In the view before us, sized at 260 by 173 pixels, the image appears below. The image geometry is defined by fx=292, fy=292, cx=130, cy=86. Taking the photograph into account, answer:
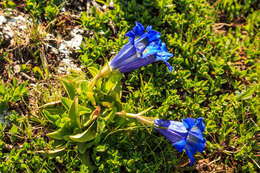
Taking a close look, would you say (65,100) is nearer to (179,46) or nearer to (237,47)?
(179,46)

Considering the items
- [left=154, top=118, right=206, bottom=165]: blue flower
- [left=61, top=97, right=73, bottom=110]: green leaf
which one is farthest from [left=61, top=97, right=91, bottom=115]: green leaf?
[left=154, top=118, right=206, bottom=165]: blue flower

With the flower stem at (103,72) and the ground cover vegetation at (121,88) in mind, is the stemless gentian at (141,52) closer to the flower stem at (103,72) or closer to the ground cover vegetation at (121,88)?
the flower stem at (103,72)

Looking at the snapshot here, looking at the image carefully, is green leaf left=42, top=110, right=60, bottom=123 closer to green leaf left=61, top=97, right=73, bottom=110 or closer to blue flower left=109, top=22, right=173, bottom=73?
green leaf left=61, top=97, right=73, bottom=110

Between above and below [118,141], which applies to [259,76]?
above

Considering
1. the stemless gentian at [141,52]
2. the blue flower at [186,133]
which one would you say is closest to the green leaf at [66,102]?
the stemless gentian at [141,52]

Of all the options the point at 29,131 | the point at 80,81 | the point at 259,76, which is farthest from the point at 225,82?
the point at 29,131

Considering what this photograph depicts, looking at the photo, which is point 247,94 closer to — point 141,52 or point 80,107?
point 141,52
